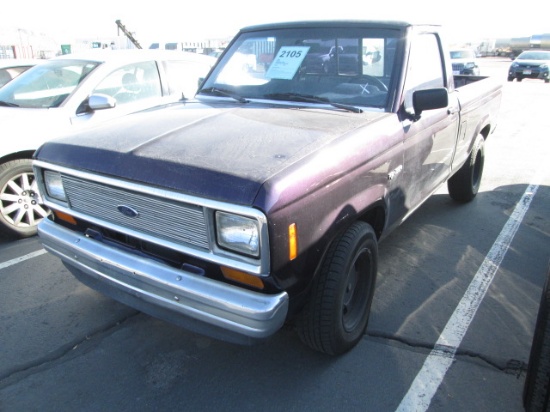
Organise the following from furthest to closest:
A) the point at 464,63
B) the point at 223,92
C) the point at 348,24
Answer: the point at 464,63 → the point at 223,92 → the point at 348,24

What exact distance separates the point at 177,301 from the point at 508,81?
2572 cm

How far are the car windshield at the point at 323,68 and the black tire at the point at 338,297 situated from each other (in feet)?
3.39

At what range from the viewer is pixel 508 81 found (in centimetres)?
2359

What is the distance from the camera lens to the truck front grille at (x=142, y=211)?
217 centimetres

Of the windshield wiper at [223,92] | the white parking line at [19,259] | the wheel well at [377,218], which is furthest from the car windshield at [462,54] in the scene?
the white parking line at [19,259]

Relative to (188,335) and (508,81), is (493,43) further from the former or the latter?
(188,335)

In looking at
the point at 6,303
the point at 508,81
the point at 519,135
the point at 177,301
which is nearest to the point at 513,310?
the point at 177,301

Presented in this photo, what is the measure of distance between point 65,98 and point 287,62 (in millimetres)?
2585

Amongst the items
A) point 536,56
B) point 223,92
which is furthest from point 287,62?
point 536,56

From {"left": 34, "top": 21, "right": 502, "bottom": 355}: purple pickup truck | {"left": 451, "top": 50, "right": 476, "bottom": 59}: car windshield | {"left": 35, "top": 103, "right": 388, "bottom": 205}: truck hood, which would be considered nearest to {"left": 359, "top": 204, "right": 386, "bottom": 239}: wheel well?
{"left": 34, "top": 21, "right": 502, "bottom": 355}: purple pickup truck

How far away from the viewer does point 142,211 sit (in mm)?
2322

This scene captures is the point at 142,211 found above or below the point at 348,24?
below

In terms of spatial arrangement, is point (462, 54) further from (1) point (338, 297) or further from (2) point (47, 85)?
(1) point (338, 297)

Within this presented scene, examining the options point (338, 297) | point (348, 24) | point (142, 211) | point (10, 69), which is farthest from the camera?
point (10, 69)
